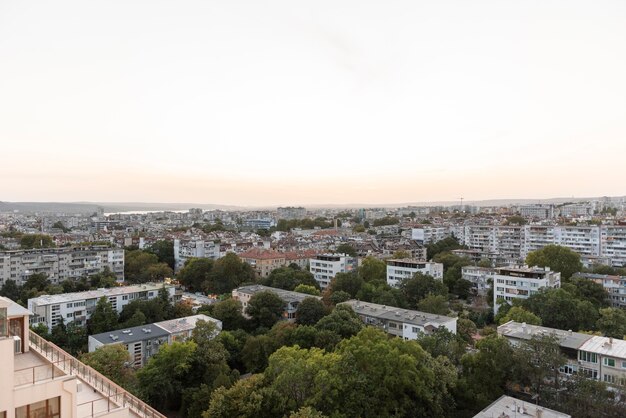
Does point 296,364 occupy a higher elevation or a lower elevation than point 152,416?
lower

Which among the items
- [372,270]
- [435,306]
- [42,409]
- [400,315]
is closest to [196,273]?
[372,270]

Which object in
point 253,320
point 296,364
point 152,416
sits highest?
point 152,416

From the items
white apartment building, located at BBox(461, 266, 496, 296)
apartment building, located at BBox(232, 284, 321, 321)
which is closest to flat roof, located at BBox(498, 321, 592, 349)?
apartment building, located at BBox(232, 284, 321, 321)

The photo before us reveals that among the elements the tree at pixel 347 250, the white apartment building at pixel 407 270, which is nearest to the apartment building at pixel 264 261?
the tree at pixel 347 250

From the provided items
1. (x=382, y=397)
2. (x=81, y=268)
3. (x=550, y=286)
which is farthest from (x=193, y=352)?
(x=81, y=268)

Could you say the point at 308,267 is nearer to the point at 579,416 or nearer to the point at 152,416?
the point at 579,416

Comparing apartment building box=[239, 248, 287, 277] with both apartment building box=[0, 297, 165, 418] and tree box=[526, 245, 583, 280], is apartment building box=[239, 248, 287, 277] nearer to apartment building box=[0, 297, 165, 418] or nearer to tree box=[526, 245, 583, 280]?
tree box=[526, 245, 583, 280]
